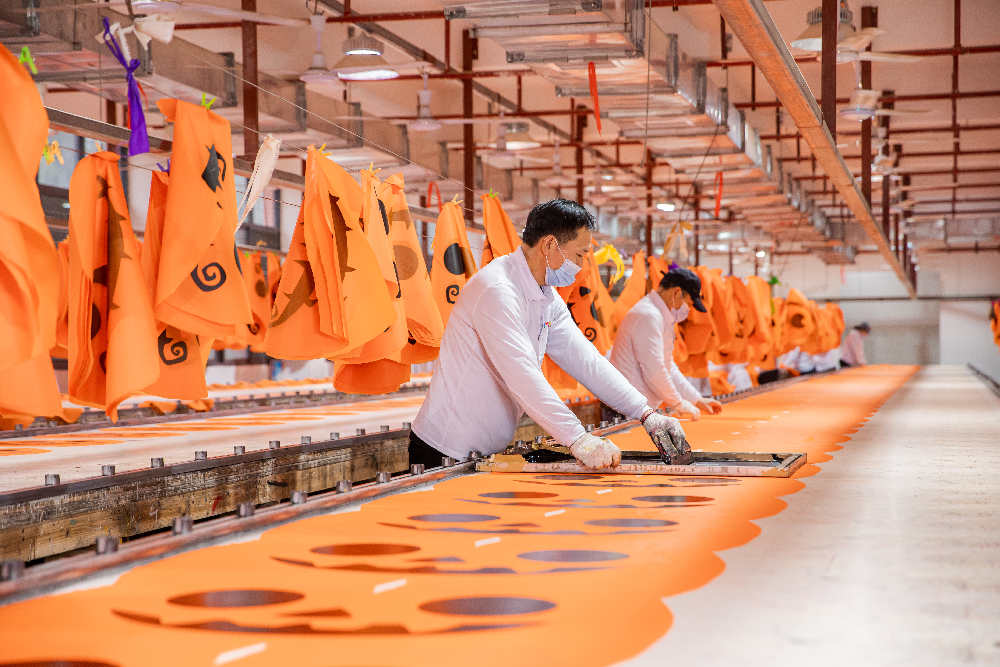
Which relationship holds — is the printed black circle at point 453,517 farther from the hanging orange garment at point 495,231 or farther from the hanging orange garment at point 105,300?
the hanging orange garment at point 495,231

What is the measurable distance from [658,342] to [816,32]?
87.4 inches

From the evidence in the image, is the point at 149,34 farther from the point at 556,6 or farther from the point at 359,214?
the point at 556,6

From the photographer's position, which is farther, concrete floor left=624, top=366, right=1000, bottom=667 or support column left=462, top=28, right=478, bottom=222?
support column left=462, top=28, right=478, bottom=222

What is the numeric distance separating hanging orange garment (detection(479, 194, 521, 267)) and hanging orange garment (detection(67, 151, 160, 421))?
2.79 metres

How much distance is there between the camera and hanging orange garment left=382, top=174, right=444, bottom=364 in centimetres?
573

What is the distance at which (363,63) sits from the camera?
7.25 meters

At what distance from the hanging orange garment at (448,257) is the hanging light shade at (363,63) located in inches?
53.4

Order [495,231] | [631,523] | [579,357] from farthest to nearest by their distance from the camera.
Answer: [495,231], [579,357], [631,523]

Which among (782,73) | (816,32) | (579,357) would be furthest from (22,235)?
(816,32)

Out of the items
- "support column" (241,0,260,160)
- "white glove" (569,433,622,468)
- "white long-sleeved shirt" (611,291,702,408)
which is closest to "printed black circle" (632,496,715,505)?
"white glove" (569,433,622,468)

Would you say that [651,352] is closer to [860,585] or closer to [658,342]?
[658,342]

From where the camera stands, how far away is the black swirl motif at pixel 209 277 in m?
4.27

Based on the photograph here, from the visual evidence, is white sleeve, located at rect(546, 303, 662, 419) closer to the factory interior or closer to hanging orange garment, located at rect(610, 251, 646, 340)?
the factory interior

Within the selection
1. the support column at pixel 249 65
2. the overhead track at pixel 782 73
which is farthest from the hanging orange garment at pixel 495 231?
the support column at pixel 249 65
